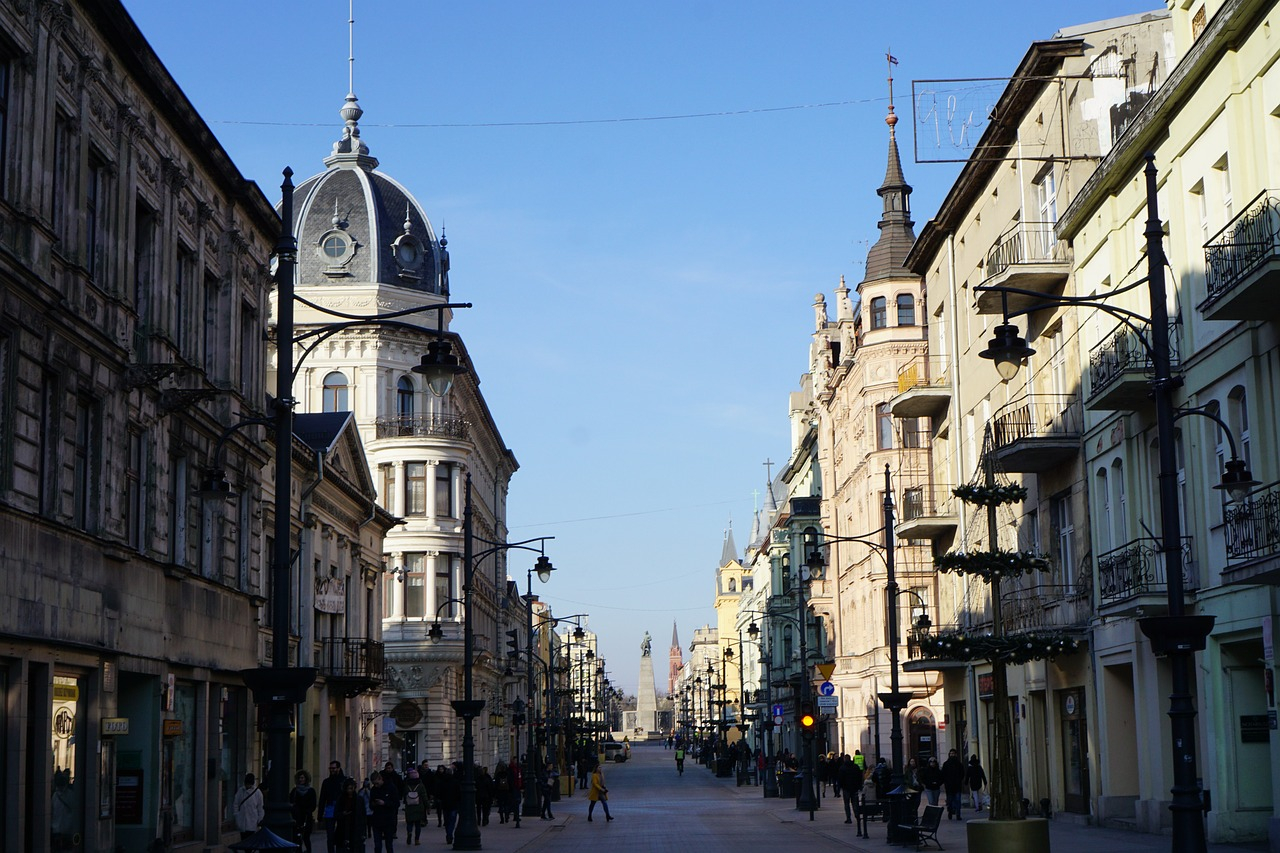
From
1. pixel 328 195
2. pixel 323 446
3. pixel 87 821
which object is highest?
pixel 328 195

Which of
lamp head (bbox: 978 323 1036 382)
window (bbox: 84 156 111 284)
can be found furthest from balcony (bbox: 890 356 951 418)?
lamp head (bbox: 978 323 1036 382)

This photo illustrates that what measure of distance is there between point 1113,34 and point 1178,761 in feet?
72.7

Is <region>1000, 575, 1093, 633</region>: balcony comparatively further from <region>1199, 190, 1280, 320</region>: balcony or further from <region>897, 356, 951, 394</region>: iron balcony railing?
<region>1199, 190, 1280, 320</region>: balcony

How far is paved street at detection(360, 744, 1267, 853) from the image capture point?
90.9 feet

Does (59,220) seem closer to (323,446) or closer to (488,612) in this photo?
(323,446)

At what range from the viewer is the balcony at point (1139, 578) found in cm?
2594

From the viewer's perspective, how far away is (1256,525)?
2055cm

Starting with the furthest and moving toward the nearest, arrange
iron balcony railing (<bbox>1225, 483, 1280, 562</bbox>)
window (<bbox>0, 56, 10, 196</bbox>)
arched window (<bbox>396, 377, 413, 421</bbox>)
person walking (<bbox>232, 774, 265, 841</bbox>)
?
arched window (<bbox>396, 377, 413, 421</bbox>) < person walking (<bbox>232, 774, 265, 841</bbox>) < iron balcony railing (<bbox>1225, 483, 1280, 562</bbox>) < window (<bbox>0, 56, 10, 196</bbox>)

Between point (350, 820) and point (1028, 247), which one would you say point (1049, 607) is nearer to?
point (1028, 247)

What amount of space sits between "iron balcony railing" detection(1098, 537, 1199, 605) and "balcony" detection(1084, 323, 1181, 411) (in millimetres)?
2452

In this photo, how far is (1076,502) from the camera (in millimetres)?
33000

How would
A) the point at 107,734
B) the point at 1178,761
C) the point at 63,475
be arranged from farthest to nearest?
the point at 107,734 → the point at 63,475 → the point at 1178,761

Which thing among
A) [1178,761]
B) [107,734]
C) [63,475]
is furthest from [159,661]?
[1178,761]

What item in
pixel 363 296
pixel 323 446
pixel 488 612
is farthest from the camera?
pixel 488 612
